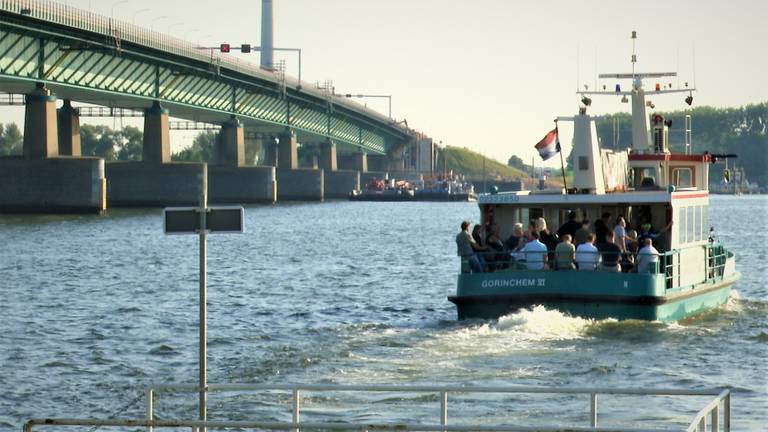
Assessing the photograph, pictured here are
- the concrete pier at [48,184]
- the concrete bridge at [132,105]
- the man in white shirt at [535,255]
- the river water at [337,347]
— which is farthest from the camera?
the concrete pier at [48,184]

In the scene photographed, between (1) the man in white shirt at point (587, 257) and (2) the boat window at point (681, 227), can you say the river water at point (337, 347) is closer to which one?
(1) the man in white shirt at point (587, 257)

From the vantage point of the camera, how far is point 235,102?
424ft

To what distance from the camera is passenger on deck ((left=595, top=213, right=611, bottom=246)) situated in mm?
30023

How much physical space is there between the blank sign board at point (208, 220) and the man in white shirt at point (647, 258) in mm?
14627

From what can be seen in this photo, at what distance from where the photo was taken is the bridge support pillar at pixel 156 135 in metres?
109

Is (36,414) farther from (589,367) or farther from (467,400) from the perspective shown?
(589,367)

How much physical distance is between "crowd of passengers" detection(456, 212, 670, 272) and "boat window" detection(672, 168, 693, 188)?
15.6 ft

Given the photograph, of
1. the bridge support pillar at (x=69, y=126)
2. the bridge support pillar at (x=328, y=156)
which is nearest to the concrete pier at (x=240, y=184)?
the bridge support pillar at (x=69, y=126)

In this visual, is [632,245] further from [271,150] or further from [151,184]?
[271,150]

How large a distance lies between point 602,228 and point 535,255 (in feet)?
7.05

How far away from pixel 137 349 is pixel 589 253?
8.61 metres

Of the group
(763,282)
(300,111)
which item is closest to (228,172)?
(300,111)

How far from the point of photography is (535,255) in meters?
28.5

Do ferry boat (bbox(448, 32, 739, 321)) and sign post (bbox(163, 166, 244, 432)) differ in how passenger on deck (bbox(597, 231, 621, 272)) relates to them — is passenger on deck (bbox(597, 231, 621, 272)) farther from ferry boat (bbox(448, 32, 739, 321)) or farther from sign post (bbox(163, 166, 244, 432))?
sign post (bbox(163, 166, 244, 432))
